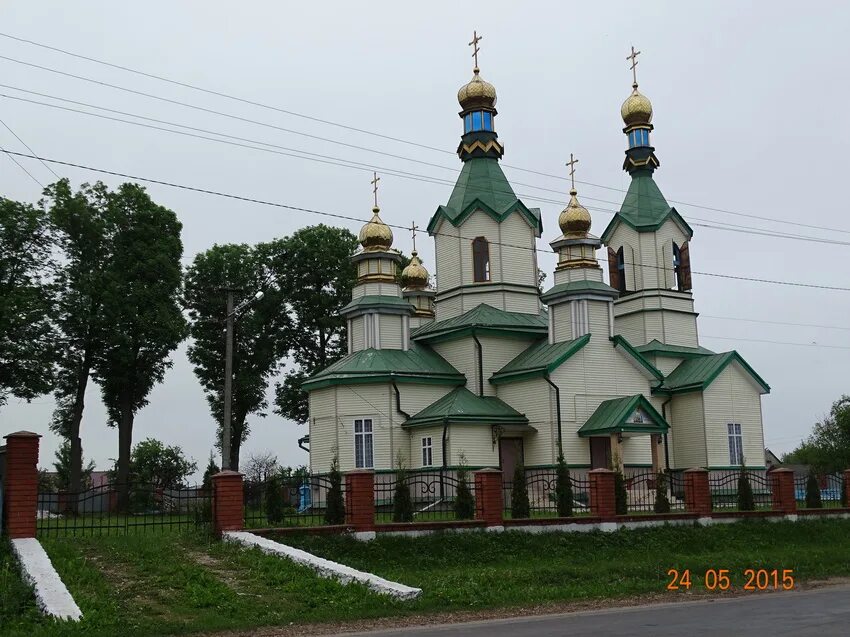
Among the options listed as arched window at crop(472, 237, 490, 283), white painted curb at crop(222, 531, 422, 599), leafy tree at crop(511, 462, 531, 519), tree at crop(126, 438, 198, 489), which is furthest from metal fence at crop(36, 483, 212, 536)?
tree at crop(126, 438, 198, 489)

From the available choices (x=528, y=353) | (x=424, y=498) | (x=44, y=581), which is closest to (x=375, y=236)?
(x=528, y=353)

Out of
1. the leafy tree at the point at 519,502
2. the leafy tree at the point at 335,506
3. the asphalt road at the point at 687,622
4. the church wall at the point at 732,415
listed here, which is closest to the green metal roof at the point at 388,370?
the church wall at the point at 732,415

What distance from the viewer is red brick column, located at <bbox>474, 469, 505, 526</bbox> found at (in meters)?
18.8

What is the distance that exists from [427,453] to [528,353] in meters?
4.65

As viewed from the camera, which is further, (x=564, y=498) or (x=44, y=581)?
(x=564, y=498)

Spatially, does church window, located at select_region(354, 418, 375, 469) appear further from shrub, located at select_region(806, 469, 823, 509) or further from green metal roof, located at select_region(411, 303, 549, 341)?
shrub, located at select_region(806, 469, 823, 509)

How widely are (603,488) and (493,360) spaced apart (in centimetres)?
996

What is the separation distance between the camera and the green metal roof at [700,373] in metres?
31.2

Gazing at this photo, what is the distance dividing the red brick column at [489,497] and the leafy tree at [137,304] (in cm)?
1781

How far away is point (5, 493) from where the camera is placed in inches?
571

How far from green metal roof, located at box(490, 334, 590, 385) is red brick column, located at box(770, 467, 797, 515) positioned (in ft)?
22.3

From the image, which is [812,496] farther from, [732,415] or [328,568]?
[328,568]

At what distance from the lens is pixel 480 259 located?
105 ft

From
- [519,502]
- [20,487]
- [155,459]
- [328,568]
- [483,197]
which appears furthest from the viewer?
[155,459]
